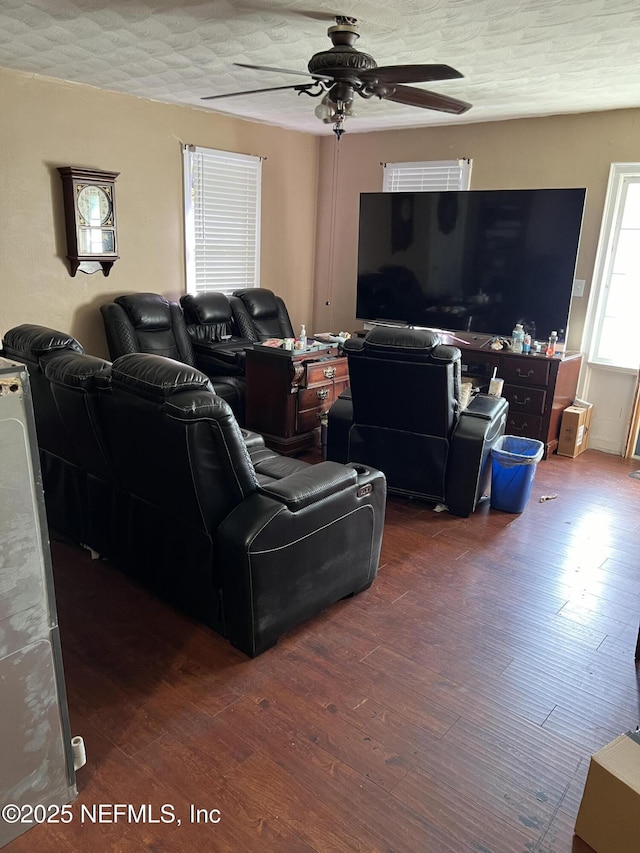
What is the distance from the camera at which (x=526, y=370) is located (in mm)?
4902

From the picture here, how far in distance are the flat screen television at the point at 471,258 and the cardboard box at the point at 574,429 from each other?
26.4 inches

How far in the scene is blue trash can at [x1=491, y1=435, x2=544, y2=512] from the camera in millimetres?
3742

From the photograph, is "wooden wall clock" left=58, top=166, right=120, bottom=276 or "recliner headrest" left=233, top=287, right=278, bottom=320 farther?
"recliner headrest" left=233, top=287, right=278, bottom=320

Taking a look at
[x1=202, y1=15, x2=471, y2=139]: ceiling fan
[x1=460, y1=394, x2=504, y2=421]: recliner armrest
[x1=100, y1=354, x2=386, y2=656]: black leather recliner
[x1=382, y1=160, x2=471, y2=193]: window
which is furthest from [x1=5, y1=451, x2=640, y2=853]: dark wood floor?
[x1=382, y1=160, x2=471, y2=193]: window

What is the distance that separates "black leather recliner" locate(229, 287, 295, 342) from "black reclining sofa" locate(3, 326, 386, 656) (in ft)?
9.53

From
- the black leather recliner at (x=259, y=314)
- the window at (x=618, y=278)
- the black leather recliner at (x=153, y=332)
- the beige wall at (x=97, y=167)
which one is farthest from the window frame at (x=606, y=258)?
the beige wall at (x=97, y=167)

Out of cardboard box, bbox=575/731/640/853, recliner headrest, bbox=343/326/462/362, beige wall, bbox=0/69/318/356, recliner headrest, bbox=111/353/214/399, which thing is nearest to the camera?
cardboard box, bbox=575/731/640/853

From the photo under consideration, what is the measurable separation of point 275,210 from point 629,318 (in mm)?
3541

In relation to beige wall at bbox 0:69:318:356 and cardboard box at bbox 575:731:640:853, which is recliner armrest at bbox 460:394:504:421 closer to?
cardboard box at bbox 575:731:640:853

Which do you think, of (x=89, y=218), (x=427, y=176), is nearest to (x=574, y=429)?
(x=427, y=176)

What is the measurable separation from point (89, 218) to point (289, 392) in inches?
79.9

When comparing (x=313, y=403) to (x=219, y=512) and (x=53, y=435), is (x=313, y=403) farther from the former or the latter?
(x=219, y=512)

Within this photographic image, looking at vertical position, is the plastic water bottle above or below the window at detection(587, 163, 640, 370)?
below

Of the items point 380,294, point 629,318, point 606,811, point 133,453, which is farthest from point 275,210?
point 606,811
